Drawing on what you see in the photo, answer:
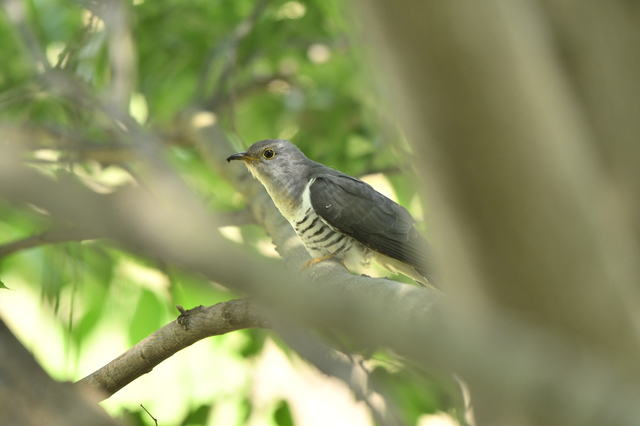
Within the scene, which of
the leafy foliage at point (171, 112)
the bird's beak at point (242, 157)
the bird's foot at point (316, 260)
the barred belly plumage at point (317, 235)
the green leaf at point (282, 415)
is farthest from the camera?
the bird's beak at point (242, 157)

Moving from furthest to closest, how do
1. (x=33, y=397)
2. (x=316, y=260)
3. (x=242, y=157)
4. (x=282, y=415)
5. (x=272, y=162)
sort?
(x=272, y=162) < (x=242, y=157) < (x=316, y=260) < (x=282, y=415) < (x=33, y=397)

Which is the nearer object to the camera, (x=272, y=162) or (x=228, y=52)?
(x=272, y=162)

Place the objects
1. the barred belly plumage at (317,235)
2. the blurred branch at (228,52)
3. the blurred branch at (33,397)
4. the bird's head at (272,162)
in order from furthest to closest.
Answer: the blurred branch at (228,52) → the bird's head at (272,162) → the barred belly plumage at (317,235) → the blurred branch at (33,397)

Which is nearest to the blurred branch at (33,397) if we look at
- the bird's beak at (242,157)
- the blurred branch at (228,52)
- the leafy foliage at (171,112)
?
the leafy foliage at (171,112)

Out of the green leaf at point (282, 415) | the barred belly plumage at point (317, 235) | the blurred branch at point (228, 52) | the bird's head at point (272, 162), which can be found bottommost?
the green leaf at point (282, 415)

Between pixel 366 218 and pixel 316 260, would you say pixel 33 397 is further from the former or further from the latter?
pixel 366 218

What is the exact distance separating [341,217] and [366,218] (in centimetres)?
18

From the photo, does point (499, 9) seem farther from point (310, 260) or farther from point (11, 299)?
point (11, 299)

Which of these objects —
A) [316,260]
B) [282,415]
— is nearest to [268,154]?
[316,260]

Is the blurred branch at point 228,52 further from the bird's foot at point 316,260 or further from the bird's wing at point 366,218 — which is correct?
the bird's foot at point 316,260

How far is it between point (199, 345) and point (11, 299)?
1657mm

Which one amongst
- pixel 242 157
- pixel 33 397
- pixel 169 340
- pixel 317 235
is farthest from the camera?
pixel 242 157

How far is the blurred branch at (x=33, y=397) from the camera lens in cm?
101

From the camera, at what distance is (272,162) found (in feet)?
13.6
